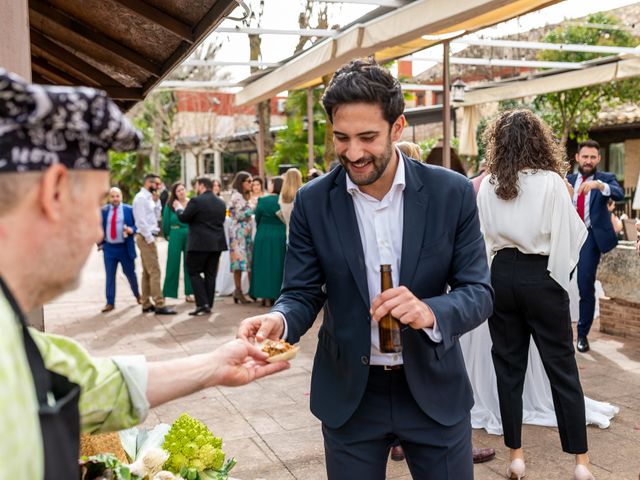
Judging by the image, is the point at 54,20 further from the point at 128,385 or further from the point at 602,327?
the point at 602,327

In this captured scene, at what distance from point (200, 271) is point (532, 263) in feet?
22.6

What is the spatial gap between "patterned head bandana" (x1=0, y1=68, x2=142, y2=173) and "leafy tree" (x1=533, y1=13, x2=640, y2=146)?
1761 cm

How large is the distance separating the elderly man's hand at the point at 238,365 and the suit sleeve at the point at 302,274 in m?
Answer: 0.52

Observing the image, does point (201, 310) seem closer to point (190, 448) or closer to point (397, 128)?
point (190, 448)

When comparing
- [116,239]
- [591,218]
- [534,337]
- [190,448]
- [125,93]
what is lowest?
[190,448]

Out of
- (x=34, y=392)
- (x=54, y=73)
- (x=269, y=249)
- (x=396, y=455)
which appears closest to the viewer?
(x=34, y=392)

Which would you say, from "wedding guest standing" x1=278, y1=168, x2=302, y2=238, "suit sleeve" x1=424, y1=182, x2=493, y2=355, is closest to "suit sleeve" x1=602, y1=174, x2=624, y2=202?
"wedding guest standing" x1=278, y1=168, x2=302, y2=238

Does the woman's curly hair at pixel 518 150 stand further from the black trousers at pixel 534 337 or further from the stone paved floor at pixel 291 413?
the stone paved floor at pixel 291 413

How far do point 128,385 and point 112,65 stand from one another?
5750mm

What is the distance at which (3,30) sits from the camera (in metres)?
2.69

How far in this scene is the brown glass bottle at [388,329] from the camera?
93.4 inches

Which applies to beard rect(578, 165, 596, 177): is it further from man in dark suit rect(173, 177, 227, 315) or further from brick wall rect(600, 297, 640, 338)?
man in dark suit rect(173, 177, 227, 315)

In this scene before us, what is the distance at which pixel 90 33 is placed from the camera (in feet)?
18.6

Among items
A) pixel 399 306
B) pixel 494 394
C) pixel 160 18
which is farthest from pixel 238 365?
pixel 494 394
